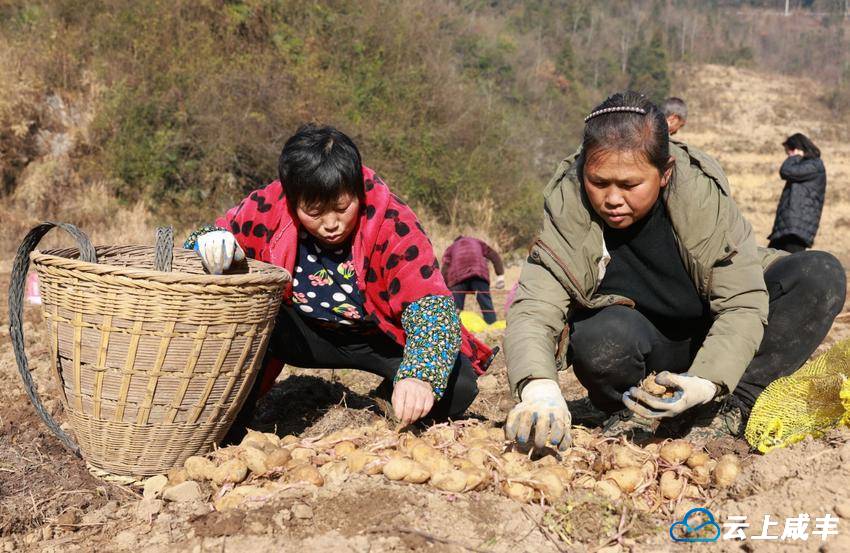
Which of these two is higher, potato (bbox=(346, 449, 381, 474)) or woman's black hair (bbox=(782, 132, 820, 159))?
woman's black hair (bbox=(782, 132, 820, 159))

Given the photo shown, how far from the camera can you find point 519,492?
82.8 inches

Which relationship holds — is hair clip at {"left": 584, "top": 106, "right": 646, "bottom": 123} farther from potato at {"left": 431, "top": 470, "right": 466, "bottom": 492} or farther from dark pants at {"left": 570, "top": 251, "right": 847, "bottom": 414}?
potato at {"left": 431, "top": 470, "right": 466, "bottom": 492}

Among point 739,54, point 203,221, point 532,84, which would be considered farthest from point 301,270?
point 739,54

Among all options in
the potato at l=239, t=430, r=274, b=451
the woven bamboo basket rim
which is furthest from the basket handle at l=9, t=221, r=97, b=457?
the potato at l=239, t=430, r=274, b=451

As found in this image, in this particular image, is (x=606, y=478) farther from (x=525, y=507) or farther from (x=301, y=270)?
(x=301, y=270)

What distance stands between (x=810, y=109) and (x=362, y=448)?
140 ft

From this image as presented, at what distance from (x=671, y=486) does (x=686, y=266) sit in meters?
0.68

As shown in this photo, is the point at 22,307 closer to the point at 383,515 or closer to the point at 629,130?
the point at 383,515

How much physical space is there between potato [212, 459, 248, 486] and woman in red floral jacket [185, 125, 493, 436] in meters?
0.47

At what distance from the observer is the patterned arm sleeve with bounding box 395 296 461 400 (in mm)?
2449

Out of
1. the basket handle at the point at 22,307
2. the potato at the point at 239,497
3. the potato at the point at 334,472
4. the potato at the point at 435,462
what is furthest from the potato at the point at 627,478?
the basket handle at the point at 22,307

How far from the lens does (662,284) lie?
2572 mm

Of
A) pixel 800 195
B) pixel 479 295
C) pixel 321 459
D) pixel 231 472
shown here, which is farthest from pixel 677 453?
pixel 800 195

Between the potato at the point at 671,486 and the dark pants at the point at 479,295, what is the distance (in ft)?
13.2
